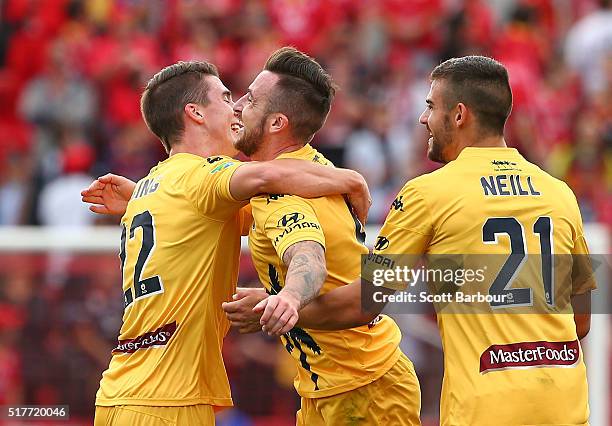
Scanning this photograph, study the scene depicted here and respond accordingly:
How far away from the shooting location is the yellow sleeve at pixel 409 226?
5289 millimetres

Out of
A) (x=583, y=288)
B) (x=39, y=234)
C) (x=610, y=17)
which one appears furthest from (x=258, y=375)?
(x=610, y=17)

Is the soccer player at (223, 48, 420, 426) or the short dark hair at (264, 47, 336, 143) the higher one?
the short dark hair at (264, 47, 336, 143)

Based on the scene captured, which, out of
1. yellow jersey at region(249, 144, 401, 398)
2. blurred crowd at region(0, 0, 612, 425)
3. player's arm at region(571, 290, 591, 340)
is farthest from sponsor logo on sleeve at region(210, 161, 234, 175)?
blurred crowd at region(0, 0, 612, 425)

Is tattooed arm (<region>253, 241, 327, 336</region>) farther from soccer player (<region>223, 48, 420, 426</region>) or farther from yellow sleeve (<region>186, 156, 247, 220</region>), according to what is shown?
yellow sleeve (<region>186, 156, 247, 220</region>)

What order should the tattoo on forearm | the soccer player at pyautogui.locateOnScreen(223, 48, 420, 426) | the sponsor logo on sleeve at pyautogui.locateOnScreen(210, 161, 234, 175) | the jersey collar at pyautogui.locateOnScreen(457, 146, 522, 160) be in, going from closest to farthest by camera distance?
1. the tattoo on forearm
2. the jersey collar at pyautogui.locateOnScreen(457, 146, 522, 160)
3. the soccer player at pyautogui.locateOnScreen(223, 48, 420, 426)
4. the sponsor logo on sleeve at pyautogui.locateOnScreen(210, 161, 234, 175)

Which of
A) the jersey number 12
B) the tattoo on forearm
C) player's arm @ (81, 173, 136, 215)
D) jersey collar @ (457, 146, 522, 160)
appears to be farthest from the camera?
player's arm @ (81, 173, 136, 215)

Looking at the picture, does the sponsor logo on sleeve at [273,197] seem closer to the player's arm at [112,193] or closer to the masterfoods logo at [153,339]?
the masterfoods logo at [153,339]

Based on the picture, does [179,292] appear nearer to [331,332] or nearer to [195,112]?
[331,332]

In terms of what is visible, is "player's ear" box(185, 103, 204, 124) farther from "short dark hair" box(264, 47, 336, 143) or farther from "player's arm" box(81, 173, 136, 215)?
"player's arm" box(81, 173, 136, 215)

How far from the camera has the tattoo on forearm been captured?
507cm

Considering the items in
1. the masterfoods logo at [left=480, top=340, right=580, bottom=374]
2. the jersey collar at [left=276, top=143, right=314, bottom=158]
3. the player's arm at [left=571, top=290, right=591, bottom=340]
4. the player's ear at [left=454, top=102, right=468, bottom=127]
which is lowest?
the masterfoods logo at [left=480, top=340, right=580, bottom=374]

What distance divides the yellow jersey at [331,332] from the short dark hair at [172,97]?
0.68 metres

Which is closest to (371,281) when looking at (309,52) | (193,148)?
(193,148)

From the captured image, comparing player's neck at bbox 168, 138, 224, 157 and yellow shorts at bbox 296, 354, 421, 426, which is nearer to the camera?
yellow shorts at bbox 296, 354, 421, 426
